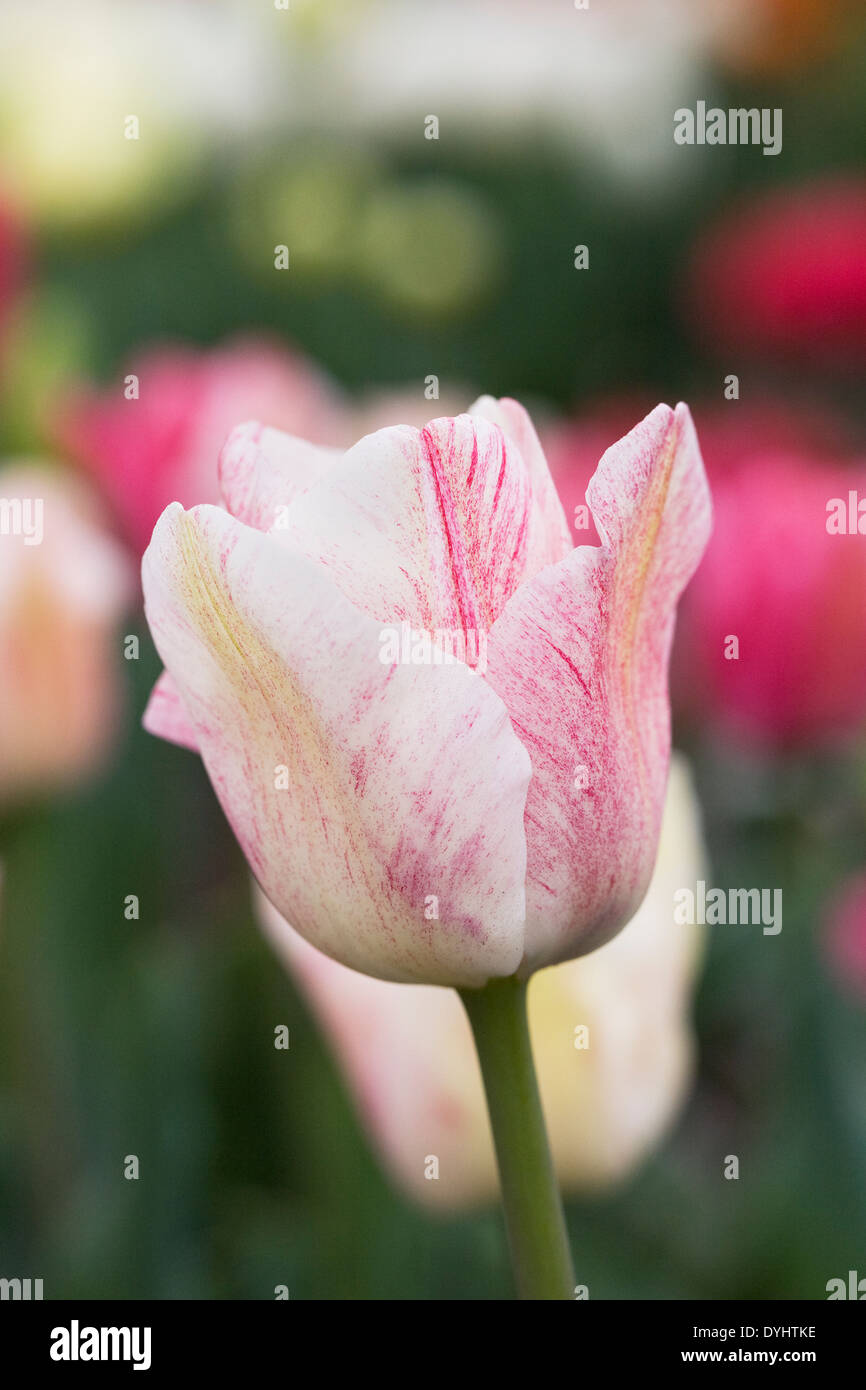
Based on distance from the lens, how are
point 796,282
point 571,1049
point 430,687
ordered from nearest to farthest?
point 430,687, point 571,1049, point 796,282

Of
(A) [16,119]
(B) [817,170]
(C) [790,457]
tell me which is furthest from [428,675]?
(B) [817,170]

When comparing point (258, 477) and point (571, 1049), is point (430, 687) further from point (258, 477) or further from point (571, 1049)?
point (571, 1049)

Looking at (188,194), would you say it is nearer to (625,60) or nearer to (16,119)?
(16,119)

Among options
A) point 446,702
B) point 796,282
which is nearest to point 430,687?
point 446,702

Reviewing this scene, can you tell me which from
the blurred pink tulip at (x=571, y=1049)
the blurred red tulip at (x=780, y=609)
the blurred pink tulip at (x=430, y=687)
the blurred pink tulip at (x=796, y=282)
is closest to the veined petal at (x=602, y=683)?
the blurred pink tulip at (x=430, y=687)

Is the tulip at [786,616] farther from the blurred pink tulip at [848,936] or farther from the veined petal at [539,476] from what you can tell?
the veined petal at [539,476]

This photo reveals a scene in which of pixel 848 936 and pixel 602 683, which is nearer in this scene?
pixel 602 683

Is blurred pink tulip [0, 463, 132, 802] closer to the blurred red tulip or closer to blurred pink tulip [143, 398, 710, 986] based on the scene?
the blurred red tulip

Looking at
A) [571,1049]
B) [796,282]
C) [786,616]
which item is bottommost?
[571,1049]
